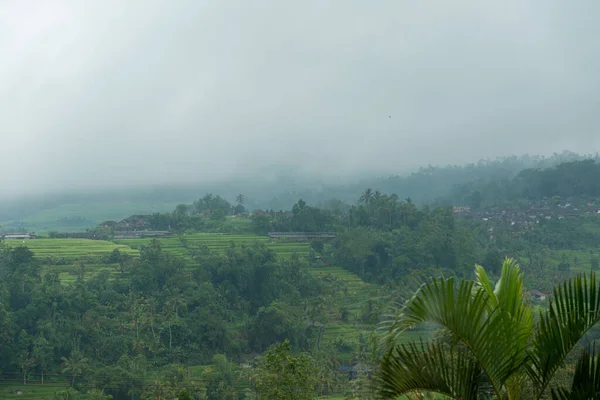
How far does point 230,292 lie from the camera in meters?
32.5

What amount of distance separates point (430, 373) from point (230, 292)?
30136 mm

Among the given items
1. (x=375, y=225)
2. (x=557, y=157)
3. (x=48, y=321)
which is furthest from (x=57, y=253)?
(x=557, y=157)

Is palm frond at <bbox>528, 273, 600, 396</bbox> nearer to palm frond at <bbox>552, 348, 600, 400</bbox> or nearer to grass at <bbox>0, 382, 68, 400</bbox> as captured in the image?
palm frond at <bbox>552, 348, 600, 400</bbox>

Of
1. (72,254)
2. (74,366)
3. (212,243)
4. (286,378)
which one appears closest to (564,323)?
(286,378)

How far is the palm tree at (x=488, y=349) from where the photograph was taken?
2850 millimetres

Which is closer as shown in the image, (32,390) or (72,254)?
(32,390)

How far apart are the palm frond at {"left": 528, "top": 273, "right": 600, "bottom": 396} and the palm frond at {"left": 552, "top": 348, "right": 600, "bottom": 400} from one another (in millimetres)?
100

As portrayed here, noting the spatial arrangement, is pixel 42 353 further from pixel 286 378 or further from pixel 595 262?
pixel 595 262

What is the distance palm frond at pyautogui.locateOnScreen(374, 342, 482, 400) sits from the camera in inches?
117

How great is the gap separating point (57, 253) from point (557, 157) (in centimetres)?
10020

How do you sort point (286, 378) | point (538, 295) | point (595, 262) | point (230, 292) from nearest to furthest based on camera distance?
point (286, 378) < point (538, 295) < point (230, 292) < point (595, 262)

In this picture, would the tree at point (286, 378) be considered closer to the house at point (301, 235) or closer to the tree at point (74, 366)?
the tree at point (74, 366)

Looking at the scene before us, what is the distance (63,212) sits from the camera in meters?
70.6

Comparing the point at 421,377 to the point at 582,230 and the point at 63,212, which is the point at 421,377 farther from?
the point at 63,212
